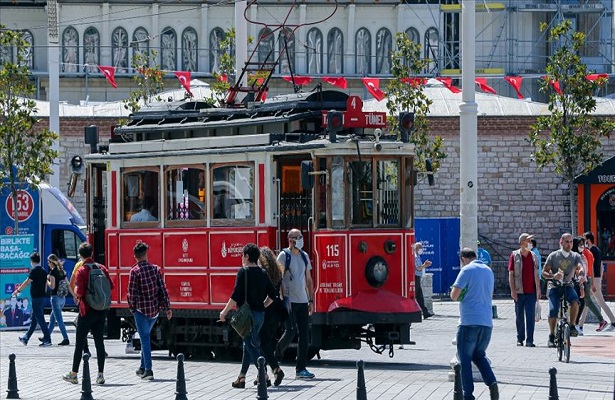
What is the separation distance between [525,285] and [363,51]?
45819 millimetres

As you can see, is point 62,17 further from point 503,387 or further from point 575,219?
point 503,387

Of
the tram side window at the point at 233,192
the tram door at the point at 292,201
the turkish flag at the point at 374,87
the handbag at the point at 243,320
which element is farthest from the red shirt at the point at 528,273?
the turkish flag at the point at 374,87

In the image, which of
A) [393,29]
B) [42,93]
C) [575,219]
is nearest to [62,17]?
[42,93]

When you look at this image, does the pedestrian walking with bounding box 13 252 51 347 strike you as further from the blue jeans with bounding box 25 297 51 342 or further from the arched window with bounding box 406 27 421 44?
the arched window with bounding box 406 27 421 44

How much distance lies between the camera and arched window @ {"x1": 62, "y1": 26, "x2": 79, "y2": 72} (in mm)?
69375

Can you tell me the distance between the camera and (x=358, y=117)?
22.5m

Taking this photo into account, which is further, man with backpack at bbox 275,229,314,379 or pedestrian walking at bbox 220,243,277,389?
man with backpack at bbox 275,229,314,379

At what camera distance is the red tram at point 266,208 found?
21750 mm

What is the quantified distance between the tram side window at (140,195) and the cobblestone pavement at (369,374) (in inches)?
86.9

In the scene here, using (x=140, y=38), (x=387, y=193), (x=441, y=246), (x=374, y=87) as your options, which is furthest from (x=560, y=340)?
(x=140, y=38)

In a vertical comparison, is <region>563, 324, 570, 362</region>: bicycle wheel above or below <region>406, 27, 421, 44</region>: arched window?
below

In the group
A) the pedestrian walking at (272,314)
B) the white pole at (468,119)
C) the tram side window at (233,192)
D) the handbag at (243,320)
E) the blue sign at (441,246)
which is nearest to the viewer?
the handbag at (243,320)

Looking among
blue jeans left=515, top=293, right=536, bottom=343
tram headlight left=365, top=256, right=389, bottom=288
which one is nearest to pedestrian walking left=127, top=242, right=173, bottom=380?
tram headlight left=365, top=256, right=389, bottom=288

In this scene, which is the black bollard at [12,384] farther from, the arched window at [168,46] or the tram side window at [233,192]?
the arched window at [168,46]
